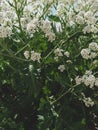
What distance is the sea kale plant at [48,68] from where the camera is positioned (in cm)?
363

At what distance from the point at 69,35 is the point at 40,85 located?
0.59 metres

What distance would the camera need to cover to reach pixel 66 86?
3.82m

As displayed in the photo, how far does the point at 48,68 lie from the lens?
4.04 m

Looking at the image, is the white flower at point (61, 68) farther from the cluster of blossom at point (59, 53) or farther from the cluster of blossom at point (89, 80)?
the cluster of blossom at point (89, 80)

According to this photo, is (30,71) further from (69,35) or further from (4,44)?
(69,35)

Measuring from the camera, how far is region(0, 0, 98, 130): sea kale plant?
3627mm

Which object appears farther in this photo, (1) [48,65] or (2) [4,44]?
(1) [48,65]

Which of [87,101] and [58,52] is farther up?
[58,52]

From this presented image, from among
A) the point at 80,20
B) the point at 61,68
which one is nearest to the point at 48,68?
the point at 61,68

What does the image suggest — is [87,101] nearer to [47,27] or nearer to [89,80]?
[89,80]

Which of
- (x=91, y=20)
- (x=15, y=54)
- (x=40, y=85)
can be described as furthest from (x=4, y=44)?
(x=91, y=20)

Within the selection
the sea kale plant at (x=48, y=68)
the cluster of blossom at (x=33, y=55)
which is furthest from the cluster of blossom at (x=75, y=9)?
the cluster of blossom at (x=33, y=55)

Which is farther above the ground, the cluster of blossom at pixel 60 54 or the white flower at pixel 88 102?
the cluster of blossom at pixel 60 54

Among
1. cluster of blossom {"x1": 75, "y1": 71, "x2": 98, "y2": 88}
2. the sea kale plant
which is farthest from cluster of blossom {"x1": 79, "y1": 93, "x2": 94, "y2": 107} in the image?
cluster of blossom {"x1": 75, "y1": 71, "x2": 98, "y2": 88}
